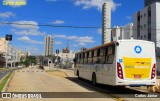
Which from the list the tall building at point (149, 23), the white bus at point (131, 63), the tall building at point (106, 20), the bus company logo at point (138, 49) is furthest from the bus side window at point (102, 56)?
the tall building at point (149, 23)

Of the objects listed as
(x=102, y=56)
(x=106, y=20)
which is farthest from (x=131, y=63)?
(x=106, y=20)

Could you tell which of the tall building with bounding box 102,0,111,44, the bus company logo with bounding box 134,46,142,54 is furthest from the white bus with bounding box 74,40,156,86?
the tall building with bounding box 102,0,111,44

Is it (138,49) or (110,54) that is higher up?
(138,49)

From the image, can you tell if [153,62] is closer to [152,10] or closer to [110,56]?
[110,56]

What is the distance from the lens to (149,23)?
8594 centimetres

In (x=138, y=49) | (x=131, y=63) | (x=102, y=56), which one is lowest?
(x=131, y=63)

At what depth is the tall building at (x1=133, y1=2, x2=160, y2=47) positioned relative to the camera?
83.1 meters

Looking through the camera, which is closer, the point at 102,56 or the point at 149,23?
the point at 102,56

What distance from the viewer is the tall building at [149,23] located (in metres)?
83.1

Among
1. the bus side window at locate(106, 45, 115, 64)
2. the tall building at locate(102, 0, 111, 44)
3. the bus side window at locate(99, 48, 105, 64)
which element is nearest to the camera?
the bus side window at locate(106, 45, 115, 64)

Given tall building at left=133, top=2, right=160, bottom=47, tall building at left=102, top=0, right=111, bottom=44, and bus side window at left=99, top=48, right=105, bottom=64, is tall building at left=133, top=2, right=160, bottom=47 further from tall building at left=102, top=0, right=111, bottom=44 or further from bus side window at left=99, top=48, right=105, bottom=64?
bus side window at left=99, top=48, right=105, bottom=64

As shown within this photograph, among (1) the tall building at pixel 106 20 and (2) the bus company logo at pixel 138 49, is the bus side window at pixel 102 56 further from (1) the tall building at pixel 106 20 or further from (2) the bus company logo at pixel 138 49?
(1) the tall building at pixel 106 20

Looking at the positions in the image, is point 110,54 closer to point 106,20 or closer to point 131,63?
point 131,63

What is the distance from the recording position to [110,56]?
18.6m
